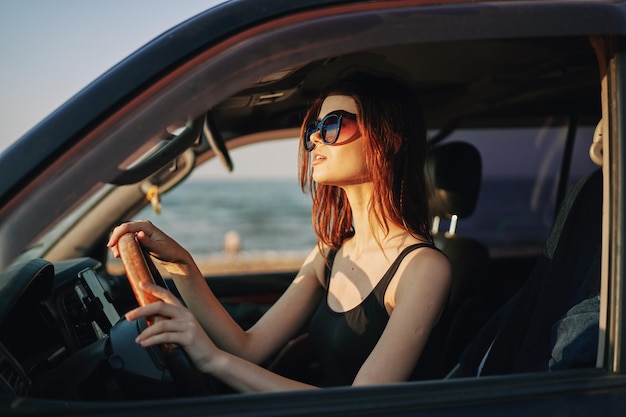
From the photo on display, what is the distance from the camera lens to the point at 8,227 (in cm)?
122

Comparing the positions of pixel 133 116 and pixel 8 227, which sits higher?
pixel 133 116

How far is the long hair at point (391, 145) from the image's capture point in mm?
2000

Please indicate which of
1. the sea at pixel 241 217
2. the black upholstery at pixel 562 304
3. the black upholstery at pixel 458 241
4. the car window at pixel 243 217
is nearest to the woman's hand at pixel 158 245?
the black upholstery at pixel 562 304

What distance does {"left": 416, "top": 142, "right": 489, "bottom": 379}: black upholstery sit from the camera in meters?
2.99

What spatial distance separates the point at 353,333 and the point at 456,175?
1320 mm

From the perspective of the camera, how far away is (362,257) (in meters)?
2.11

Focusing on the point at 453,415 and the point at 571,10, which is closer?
the point at 453,415

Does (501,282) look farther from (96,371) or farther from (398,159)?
(96,371)

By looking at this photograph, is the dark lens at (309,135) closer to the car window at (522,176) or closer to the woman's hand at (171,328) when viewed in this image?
the woman's hand at (171,328)

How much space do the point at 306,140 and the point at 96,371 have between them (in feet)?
2.84

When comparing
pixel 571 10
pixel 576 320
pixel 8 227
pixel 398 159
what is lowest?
pixel 576 320

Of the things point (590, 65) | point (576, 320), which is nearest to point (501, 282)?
point (590, 65)

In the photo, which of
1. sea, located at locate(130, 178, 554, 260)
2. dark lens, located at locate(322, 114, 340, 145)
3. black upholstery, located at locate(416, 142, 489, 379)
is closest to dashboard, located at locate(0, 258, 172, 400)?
dark lens, located at locate(322, 114, 340, 145)

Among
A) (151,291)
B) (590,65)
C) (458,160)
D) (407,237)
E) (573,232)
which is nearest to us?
(151,291)
